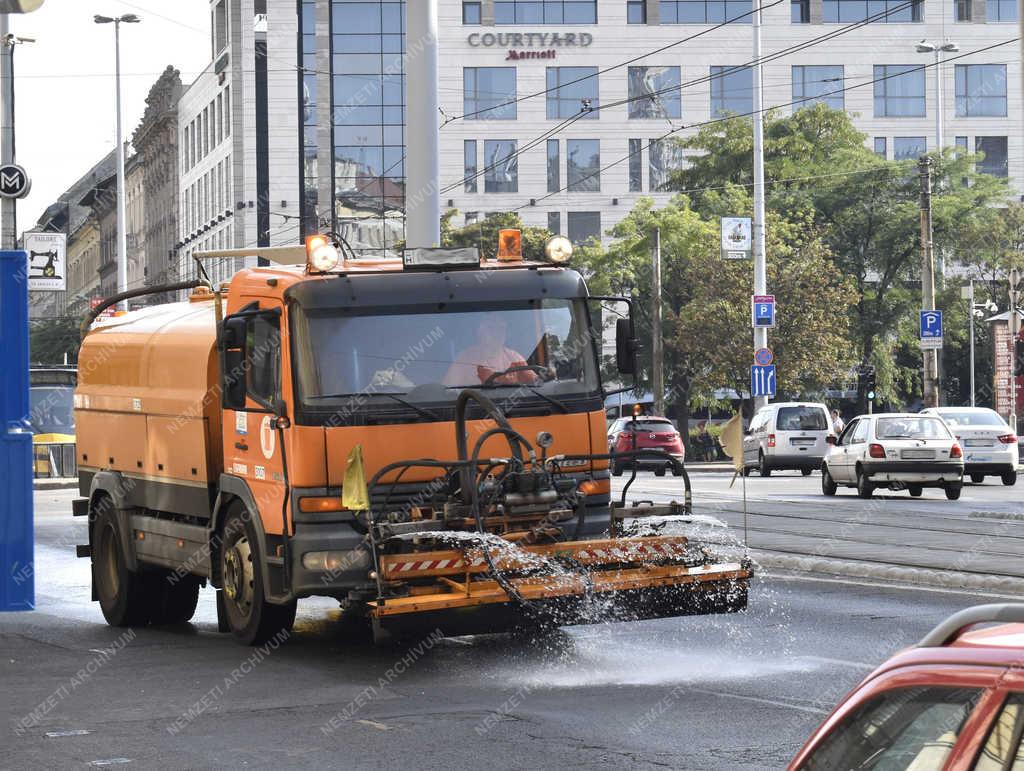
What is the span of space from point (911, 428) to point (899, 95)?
55466 mm

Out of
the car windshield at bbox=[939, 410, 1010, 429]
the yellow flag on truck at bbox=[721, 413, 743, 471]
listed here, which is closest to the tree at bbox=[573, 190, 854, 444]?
the car windshield at bbox=[939, 410, 1010, 429]

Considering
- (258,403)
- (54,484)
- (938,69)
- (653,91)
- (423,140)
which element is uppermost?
(938,69)

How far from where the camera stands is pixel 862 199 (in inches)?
2584

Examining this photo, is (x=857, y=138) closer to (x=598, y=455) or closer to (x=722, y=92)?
(x=722, y=92)

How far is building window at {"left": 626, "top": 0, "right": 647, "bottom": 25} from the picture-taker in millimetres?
82000

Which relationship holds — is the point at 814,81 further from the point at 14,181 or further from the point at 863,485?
the point at 14,181

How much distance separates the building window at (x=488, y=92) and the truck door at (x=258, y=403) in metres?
69.5

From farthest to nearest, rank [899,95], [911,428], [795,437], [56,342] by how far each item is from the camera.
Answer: [56,342] < [899,95] < [795,437] < [911,428]

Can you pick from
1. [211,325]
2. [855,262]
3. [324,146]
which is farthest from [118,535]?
[324,146]

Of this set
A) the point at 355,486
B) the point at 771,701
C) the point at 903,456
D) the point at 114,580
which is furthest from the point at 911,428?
the point at 771,701

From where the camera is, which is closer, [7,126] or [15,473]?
[15,473]

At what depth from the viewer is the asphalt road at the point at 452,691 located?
818 cm

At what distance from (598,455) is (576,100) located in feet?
234

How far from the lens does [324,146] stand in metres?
79.1
